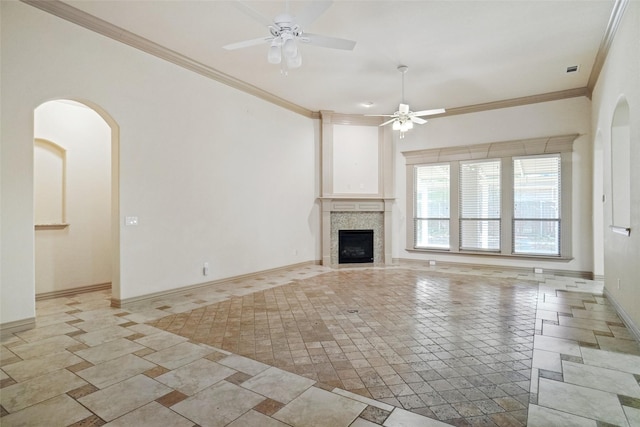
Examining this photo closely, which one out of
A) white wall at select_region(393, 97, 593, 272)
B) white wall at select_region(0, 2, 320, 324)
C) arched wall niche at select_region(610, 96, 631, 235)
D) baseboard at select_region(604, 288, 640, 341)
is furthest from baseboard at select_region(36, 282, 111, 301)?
arched wall niche at select_region(610, 96, 631, 235)

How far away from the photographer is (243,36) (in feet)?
14.5

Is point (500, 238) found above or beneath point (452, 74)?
beneath

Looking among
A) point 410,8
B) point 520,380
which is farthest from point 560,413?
point 410,8

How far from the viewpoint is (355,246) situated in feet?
26.3

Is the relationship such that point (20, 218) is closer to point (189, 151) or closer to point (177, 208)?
point (177, 208)

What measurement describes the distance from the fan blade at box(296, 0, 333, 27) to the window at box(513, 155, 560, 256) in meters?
5.70

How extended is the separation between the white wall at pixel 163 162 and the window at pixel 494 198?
9.34 ft

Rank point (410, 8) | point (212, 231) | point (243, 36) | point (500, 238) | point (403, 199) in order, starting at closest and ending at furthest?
1. point (410, 8)
2. point (243, 36)
3. point (212, 231)
4. point (500, 238)
5. point (403, 199)

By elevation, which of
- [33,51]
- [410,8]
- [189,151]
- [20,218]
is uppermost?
A: [410,8]

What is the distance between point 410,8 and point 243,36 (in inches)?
84.2

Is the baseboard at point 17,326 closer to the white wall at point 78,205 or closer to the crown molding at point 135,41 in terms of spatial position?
the white wall at point 78,205

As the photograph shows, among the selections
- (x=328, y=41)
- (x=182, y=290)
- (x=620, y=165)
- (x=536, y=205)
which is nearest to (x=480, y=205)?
(x=536, y=205)

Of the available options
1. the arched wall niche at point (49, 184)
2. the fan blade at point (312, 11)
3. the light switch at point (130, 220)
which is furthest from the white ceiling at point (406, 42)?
the light switch at point (130, 220)

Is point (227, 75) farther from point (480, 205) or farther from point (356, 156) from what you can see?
point (480, 205)
